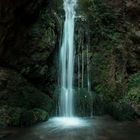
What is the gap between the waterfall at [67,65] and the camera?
12945 mm

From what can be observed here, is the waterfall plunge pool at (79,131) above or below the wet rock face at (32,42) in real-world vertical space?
below

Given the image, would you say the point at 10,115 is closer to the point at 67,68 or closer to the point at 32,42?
the point at 32,42

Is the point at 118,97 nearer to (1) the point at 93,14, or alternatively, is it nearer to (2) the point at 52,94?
(2) the point at 52,94

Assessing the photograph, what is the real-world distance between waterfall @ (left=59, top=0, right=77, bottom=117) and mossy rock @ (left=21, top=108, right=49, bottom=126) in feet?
4.50

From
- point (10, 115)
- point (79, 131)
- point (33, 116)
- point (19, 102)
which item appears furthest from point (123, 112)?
point (10, 115)

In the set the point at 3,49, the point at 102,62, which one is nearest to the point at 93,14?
the point at 102,62

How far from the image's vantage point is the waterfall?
12945 mm

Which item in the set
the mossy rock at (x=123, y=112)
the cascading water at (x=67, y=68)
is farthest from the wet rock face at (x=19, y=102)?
the mossy rock at (x=123, y=112)

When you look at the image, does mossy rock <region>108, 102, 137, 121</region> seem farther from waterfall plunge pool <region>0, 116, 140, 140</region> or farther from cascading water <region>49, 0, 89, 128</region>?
cascading water <region>49, 0, 89, 128</region>

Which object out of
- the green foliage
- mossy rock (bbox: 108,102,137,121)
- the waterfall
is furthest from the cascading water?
the green foliage

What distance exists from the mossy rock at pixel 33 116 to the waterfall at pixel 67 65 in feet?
4.50

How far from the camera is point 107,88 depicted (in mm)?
13688

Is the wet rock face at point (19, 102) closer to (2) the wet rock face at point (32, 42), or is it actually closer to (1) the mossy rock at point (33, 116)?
(1) the mossy rock at point (33, 116)

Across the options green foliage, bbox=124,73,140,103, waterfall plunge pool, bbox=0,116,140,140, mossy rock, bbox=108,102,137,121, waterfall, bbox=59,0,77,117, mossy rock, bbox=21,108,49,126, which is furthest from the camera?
green foliage, bbox=124,73,140,103
